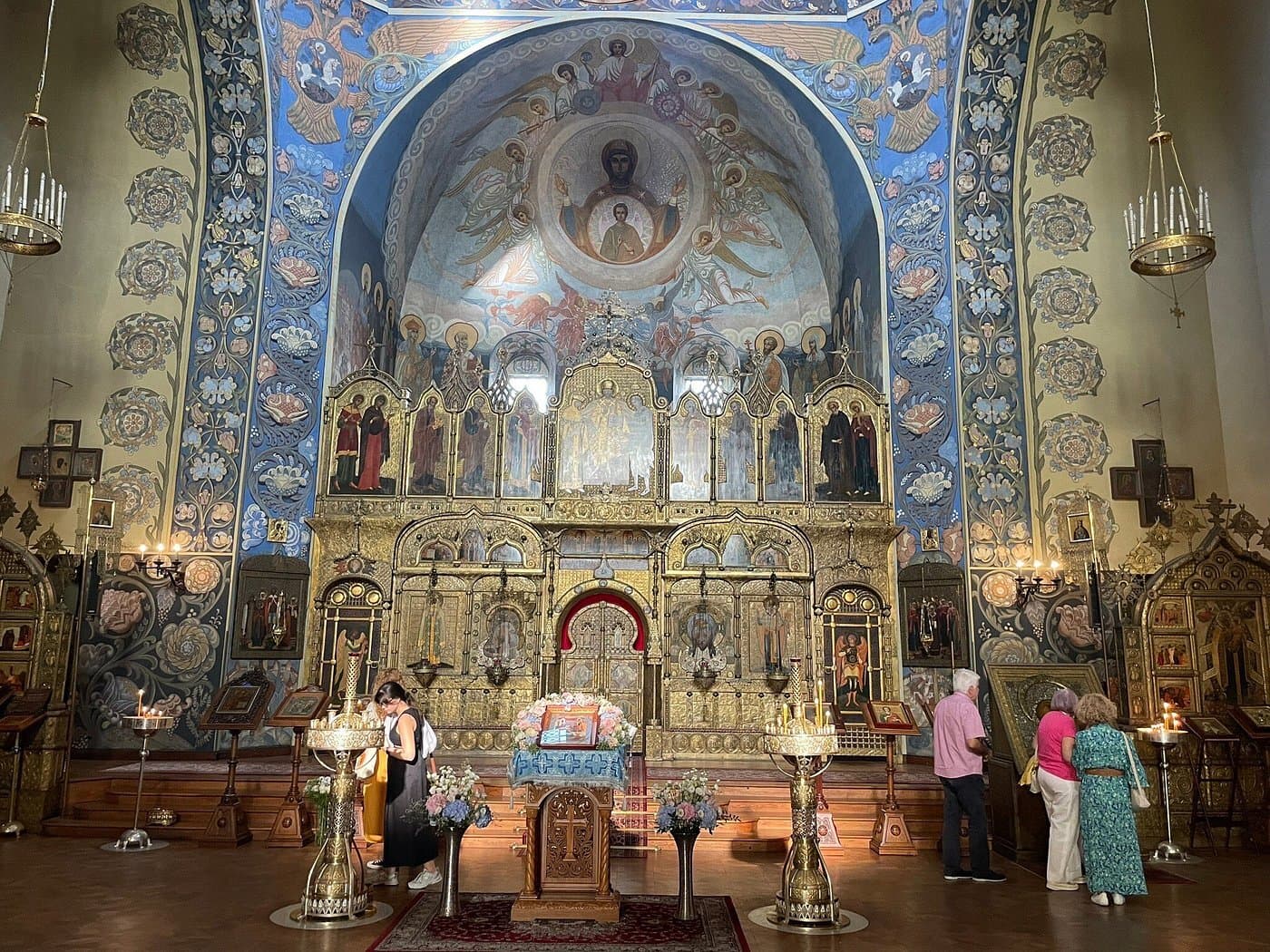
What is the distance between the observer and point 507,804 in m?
9.70

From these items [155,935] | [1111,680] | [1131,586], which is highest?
[1131,586]

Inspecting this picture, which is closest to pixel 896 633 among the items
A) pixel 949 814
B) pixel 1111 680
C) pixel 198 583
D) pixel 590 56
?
pixel 1111 680

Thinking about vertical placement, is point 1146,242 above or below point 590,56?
below

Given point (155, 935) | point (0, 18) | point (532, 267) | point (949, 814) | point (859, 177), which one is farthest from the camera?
point (532, 267)

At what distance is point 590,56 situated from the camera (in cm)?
1603

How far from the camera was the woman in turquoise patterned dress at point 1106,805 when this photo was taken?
6727 millimetres

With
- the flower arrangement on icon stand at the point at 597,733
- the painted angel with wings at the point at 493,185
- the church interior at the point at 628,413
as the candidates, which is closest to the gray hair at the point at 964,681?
the church interior at the point at 628,413

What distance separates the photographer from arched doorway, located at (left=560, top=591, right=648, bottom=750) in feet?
42.1

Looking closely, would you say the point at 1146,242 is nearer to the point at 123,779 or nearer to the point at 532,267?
the point at 532,267

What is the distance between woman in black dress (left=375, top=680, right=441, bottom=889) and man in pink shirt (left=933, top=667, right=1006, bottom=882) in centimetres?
424

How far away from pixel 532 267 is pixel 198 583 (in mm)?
8821

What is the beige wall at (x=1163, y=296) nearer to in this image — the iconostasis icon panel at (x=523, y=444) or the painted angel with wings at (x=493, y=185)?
the iconostasis icon panel at (x=523, y=444)

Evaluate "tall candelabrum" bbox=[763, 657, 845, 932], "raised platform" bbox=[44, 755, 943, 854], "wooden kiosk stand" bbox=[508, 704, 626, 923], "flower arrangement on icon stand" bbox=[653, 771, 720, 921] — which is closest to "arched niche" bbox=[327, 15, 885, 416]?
"raised platform" bbox=[44, 755, 943, 854]

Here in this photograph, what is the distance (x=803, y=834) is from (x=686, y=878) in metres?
0.87
